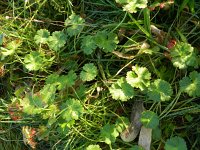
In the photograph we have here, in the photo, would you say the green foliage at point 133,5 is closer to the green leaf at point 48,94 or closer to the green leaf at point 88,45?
the green leaf at point 88,45

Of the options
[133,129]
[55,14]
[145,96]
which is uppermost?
[55,14]

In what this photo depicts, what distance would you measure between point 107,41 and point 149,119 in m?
0.43

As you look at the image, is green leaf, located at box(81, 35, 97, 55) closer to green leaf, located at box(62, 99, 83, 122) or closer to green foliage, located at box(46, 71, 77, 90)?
green foliage, located at box(46, 71, 77, 90)

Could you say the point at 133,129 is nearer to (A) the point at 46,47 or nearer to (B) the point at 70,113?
(B) the point at 70,113

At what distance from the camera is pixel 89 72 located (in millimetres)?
1852

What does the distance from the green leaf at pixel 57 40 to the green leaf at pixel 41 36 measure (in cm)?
3

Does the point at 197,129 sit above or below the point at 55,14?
below

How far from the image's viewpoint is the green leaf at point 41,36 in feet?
6.35

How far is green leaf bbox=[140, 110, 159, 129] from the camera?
173cm

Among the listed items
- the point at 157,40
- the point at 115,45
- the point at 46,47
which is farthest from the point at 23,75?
the point at 157,40

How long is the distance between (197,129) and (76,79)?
648 millimetres

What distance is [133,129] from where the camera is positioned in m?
1.84

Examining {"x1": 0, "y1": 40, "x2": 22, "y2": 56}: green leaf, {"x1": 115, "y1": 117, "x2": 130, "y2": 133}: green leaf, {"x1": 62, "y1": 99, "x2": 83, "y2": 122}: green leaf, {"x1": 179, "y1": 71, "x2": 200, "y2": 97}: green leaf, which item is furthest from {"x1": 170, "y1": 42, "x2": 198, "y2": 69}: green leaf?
{"x1": 0, "y1": 40, "x2": 22, "y2": 56}: green leaf

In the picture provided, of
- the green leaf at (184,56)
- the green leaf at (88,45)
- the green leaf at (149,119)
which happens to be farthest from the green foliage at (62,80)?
the green leaf at (184,56)
